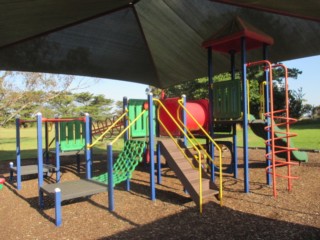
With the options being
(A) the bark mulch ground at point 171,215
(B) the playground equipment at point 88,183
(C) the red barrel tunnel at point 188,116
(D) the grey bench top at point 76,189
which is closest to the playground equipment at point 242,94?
(A) the bark mulch ground at point 171,215

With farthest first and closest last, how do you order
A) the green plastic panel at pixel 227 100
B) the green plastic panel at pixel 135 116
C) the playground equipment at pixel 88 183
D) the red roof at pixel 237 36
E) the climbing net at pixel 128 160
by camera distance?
the green plastic panel at pixel 135 116
the green plastic panel at pixel 227 100
the red roof at pixel 237 36
the climbing net at pixel 128 160
the playground equipment at pixel 88 183

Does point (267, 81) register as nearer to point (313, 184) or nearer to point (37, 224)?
point (313, 184)

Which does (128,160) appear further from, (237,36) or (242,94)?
(237,36)

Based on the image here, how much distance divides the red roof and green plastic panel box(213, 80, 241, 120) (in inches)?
39.0

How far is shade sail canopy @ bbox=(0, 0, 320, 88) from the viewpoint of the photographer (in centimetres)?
624

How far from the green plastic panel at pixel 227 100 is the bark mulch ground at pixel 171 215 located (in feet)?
5.65

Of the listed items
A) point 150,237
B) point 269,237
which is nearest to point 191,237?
point 150,237

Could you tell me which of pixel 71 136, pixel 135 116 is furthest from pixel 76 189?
pixel 71 136

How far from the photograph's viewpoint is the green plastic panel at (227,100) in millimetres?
7453

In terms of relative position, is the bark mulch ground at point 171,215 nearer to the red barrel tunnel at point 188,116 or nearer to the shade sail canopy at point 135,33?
the red barrel tunnel at point 188,116

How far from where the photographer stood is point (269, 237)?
429cm

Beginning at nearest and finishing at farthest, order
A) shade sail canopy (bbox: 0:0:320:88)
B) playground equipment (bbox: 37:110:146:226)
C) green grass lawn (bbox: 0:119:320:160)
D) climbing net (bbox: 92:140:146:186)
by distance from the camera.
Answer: playground equipment (bbox: 37:110:146:226) → shade sail canopy (bbox: 0:0:320:88) → climbing net (bbox: 92:140:146:186) → green grass lawn (bbox: 0:119:320:160)

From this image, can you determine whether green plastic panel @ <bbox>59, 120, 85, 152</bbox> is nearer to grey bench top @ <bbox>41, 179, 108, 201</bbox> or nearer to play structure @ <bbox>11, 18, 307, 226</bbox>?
play structure @ <bbox>11, 18, 307, 226</bbox>

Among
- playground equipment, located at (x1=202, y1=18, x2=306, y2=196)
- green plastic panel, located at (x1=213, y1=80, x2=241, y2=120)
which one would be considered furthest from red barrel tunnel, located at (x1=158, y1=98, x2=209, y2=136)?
green plastic panel, located at (x1=213, y1=80, x2=241, y2=120)
